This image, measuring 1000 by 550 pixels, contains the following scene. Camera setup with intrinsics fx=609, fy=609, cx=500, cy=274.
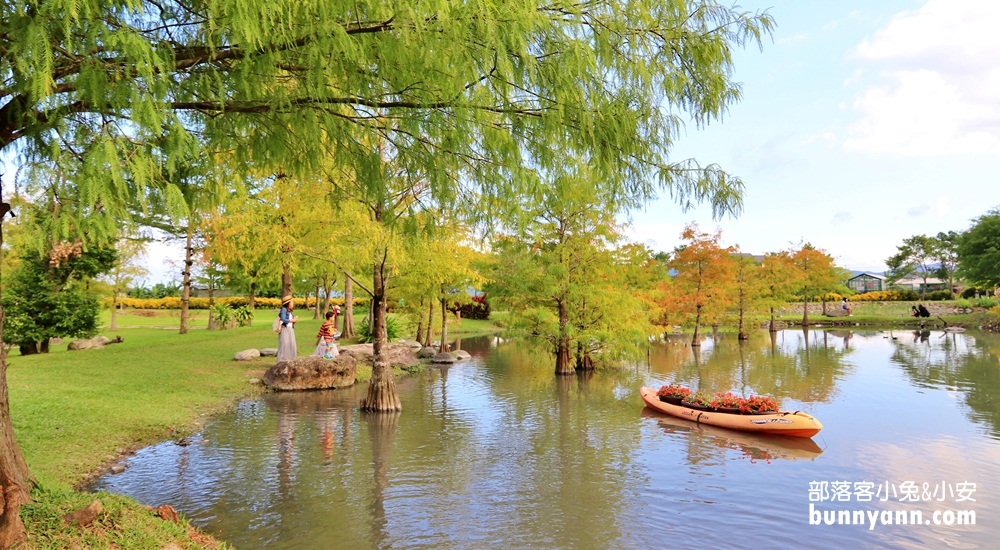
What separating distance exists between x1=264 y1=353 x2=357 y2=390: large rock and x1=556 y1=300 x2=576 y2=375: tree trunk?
7627 millimetres

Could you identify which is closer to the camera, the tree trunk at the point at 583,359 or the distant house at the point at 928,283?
the tree trunk at the point at 583,359

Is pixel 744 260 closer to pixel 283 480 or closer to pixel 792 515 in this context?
pixel 792 515

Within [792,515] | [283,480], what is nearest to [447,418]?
[283,480]

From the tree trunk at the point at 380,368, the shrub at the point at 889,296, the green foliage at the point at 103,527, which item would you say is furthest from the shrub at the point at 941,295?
the green foliage at the point at 103,527

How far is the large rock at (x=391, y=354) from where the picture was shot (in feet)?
73.1

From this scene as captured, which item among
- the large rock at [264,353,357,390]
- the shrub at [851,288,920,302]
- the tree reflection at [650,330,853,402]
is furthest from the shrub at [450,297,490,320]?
the shrub at [851,288,920,302]

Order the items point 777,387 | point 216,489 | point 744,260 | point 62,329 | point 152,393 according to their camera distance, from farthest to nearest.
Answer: point 744,260 → point 62,329 → point 777,387 → point 152,393 → point 216,489

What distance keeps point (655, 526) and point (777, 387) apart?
1398cm

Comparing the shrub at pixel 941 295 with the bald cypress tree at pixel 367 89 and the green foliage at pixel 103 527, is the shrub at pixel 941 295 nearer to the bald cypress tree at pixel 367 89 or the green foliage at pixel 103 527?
the bald cypress tree at pixel 367 89

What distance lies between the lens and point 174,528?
19.5ft

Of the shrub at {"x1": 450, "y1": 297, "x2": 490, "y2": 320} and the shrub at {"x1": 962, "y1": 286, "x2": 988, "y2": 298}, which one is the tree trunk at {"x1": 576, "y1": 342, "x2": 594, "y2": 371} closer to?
the shrub at {"x1": 450, "y1": 297, "x2": 490, "y2": 320}

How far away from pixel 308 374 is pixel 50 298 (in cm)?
1043

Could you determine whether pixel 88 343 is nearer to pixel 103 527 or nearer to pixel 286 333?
pixel 286 333

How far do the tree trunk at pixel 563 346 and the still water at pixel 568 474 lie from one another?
11.4 feet
